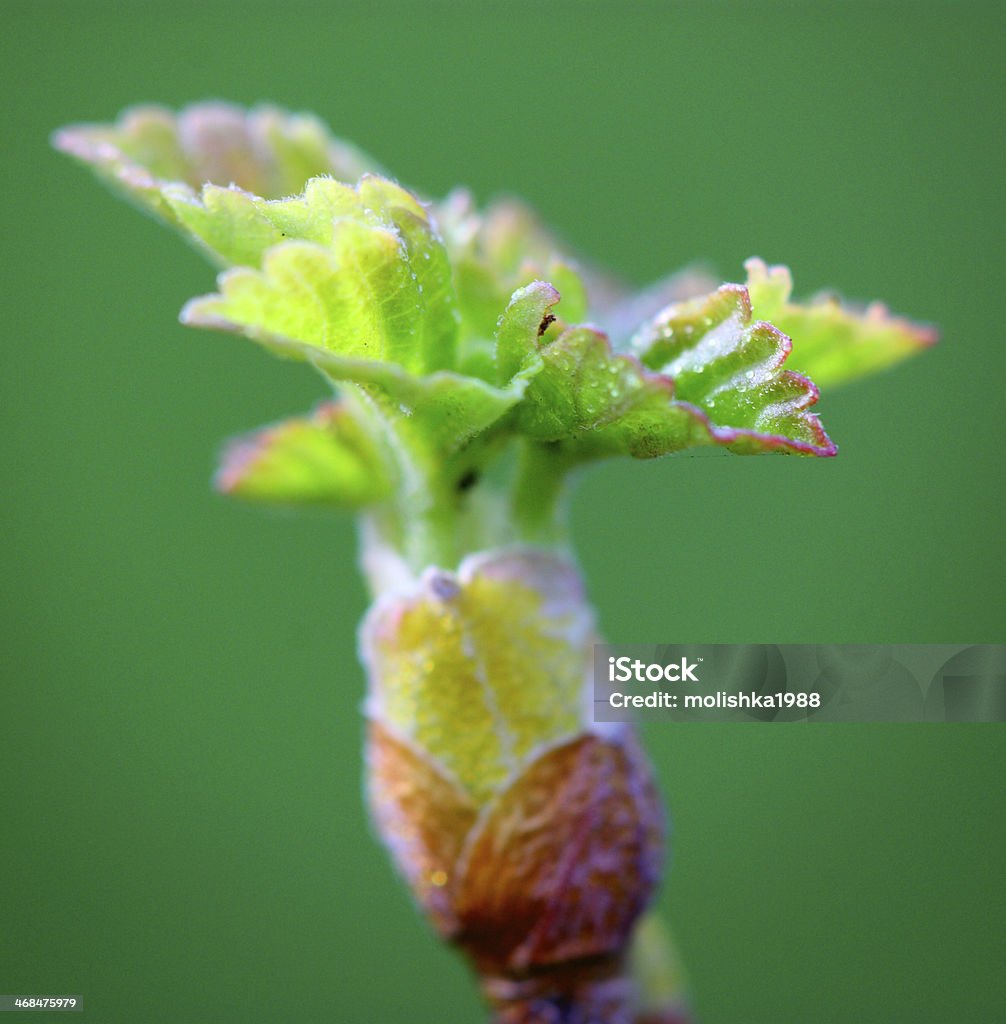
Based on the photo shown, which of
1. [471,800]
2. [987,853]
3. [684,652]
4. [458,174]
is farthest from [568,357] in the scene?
[458,174]

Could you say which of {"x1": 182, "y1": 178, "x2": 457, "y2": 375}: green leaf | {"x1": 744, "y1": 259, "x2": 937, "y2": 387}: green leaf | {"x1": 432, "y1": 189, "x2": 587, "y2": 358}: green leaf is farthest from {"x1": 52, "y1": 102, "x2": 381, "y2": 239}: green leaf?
{"x1": 744, "y1": 259, "x2": 937, "y2": 387}: green leaf

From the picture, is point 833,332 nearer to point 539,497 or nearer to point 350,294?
point 539,497

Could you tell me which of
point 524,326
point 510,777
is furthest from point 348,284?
point 510,777

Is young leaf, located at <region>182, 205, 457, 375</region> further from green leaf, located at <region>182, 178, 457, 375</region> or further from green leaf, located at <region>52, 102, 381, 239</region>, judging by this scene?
green leaf, located at <region>52, 102, 381, 239</region>

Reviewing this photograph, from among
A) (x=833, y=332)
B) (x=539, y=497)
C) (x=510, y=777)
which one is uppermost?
(x=833, y=332)

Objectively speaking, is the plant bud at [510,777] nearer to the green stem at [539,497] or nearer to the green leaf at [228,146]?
the green stem at [539,497]

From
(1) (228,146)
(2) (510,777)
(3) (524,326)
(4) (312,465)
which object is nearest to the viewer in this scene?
(3) (524,326)
